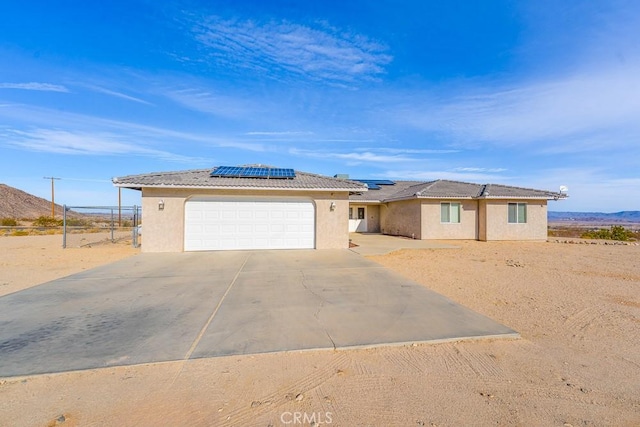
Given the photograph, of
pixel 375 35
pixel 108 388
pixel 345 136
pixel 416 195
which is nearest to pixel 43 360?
pixel 108 388

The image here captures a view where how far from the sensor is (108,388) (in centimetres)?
314

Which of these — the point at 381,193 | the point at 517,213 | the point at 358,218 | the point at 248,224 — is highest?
the point at 381,193

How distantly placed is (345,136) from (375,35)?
39.3ft

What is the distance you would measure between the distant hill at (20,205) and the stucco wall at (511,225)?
66.6 m

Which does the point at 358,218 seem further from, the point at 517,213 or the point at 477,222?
the point at 517,213

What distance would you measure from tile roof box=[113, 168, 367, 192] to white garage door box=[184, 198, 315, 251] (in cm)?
74

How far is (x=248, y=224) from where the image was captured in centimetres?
1353

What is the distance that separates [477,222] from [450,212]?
192 centimetres

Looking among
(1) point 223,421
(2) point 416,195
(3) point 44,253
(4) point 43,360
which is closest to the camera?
(1) point 223,421

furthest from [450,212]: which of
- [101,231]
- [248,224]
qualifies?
[101,231]

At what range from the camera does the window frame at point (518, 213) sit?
1917 centimetres

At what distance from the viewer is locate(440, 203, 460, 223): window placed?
62.8 ft

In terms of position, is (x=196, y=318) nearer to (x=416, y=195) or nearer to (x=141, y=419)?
(x=141, y=419)

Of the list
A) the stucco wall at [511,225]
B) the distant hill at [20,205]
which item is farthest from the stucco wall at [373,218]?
the distant hill at [20,205]
